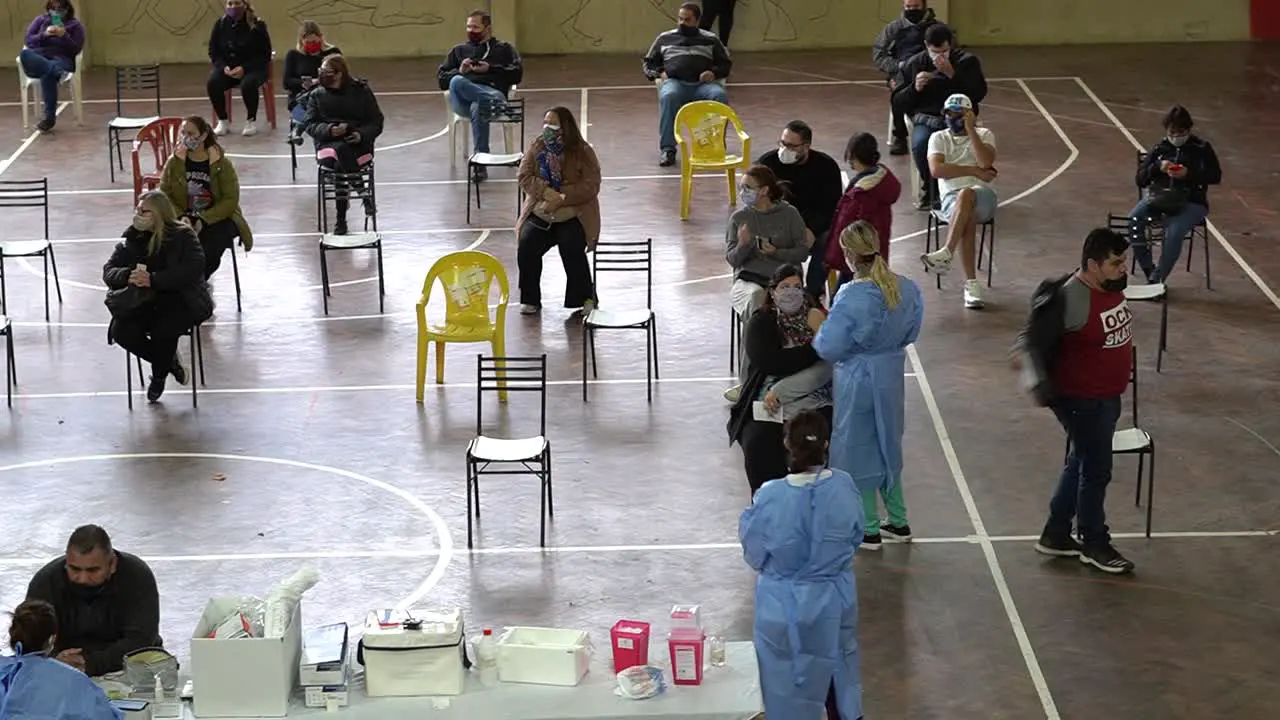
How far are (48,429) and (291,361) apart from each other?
1.88m

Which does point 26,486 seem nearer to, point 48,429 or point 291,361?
point 48,429

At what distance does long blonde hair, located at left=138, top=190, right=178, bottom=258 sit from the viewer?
12.2 meters

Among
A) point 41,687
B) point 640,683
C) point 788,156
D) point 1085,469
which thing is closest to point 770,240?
point 788,156

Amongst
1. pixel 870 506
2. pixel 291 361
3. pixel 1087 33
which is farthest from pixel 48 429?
pixel 1087 33

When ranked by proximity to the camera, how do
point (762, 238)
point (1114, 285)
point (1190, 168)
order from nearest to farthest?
point (1114, 285)
point (762, 238)
point (1190, 168)

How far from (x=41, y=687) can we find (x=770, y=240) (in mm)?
6719

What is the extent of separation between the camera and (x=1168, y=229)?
13.9 m

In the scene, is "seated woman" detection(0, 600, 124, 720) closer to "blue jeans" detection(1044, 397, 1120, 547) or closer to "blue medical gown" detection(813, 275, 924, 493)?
"blue medical gown" detection(813, 275, 924, 493)

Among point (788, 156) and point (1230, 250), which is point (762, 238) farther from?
point (1230, 250)

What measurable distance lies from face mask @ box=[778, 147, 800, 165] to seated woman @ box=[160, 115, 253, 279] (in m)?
4.08

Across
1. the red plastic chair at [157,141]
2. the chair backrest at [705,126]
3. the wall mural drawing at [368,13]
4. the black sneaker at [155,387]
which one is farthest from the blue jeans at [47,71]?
the black sneaker at [155,387]

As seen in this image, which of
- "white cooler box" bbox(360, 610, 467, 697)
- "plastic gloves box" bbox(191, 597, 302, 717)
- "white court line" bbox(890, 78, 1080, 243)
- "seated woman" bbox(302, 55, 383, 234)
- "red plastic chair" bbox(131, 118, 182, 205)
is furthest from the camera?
"red plastic chair" bbox(131, 118, 182, 205)

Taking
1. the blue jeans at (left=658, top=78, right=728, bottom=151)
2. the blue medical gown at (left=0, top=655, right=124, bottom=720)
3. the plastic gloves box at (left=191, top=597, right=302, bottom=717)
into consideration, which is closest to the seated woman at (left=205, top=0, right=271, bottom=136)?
the blue jeans at (left=658, top=78, right=728, bottom=151)

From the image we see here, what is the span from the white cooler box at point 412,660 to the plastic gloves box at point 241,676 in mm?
329
